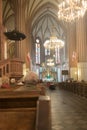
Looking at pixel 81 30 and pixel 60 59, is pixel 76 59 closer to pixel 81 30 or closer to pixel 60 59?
pixel 81 30

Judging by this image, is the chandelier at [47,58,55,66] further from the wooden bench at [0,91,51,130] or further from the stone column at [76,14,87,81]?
the wooden bench at [0,91,51,130]

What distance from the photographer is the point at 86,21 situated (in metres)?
26.0

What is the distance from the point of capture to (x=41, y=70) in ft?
162

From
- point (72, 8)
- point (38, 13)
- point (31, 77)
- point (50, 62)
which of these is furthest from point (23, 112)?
point (50, 62)

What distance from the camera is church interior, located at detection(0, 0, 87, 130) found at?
3.04 metres

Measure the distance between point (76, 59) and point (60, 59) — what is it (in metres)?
21.7

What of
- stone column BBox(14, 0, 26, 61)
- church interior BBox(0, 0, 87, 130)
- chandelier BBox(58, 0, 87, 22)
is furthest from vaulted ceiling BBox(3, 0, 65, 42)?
chandelier BBox(58, 0, 87, 22)

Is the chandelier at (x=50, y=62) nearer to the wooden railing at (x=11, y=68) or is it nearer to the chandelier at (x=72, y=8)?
the chandelier at (x=72, y=8)

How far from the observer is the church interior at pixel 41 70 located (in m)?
3.04

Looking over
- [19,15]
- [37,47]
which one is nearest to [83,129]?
[19,15]

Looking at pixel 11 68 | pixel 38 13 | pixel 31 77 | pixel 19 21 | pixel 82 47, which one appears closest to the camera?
pixel 31 77

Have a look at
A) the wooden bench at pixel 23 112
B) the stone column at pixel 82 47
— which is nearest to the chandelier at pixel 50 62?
the stone column at pixel 82 47

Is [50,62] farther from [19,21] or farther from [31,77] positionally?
[31,77]

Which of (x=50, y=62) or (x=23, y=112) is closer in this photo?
(x=23, y=112)
